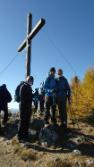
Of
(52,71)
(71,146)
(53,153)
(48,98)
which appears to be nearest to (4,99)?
(48,98)

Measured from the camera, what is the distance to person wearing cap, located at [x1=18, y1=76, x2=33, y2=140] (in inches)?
511

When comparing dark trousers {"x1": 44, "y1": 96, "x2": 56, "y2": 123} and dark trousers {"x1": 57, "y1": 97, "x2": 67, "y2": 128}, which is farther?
dark trousers {"x1": 44, "y1": 96, "x2": 56, "y2": 123}

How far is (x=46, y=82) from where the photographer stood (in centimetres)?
1369

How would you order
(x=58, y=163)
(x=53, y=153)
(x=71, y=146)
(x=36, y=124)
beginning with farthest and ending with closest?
(x=36, y=124) → (x=71, y=146) → (x=53, y=153) → (x=58, y=163)

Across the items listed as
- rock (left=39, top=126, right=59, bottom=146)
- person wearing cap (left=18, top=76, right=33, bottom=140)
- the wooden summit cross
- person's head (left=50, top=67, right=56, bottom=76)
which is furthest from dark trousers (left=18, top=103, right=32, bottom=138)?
the wooden summit cross

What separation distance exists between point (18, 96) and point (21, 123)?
1.03 m

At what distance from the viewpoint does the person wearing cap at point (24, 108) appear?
1297cm

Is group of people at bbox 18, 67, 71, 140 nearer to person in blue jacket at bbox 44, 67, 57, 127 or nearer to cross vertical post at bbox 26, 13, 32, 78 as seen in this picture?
person in blue jacket at bbox 44, 67, 57, 127

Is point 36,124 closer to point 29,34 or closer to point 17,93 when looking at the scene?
point 17,93

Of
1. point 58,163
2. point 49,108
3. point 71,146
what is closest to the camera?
point 58,163

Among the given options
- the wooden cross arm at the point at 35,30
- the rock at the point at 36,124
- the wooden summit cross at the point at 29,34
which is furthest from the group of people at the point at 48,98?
the wooden cross arm at the point at 35,30

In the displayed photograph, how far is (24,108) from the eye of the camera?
13047mm

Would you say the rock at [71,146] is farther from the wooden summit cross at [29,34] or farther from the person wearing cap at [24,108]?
the wooden summit cross at [29,34]

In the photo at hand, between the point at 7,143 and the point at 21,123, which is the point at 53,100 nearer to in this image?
the point at 21,123
